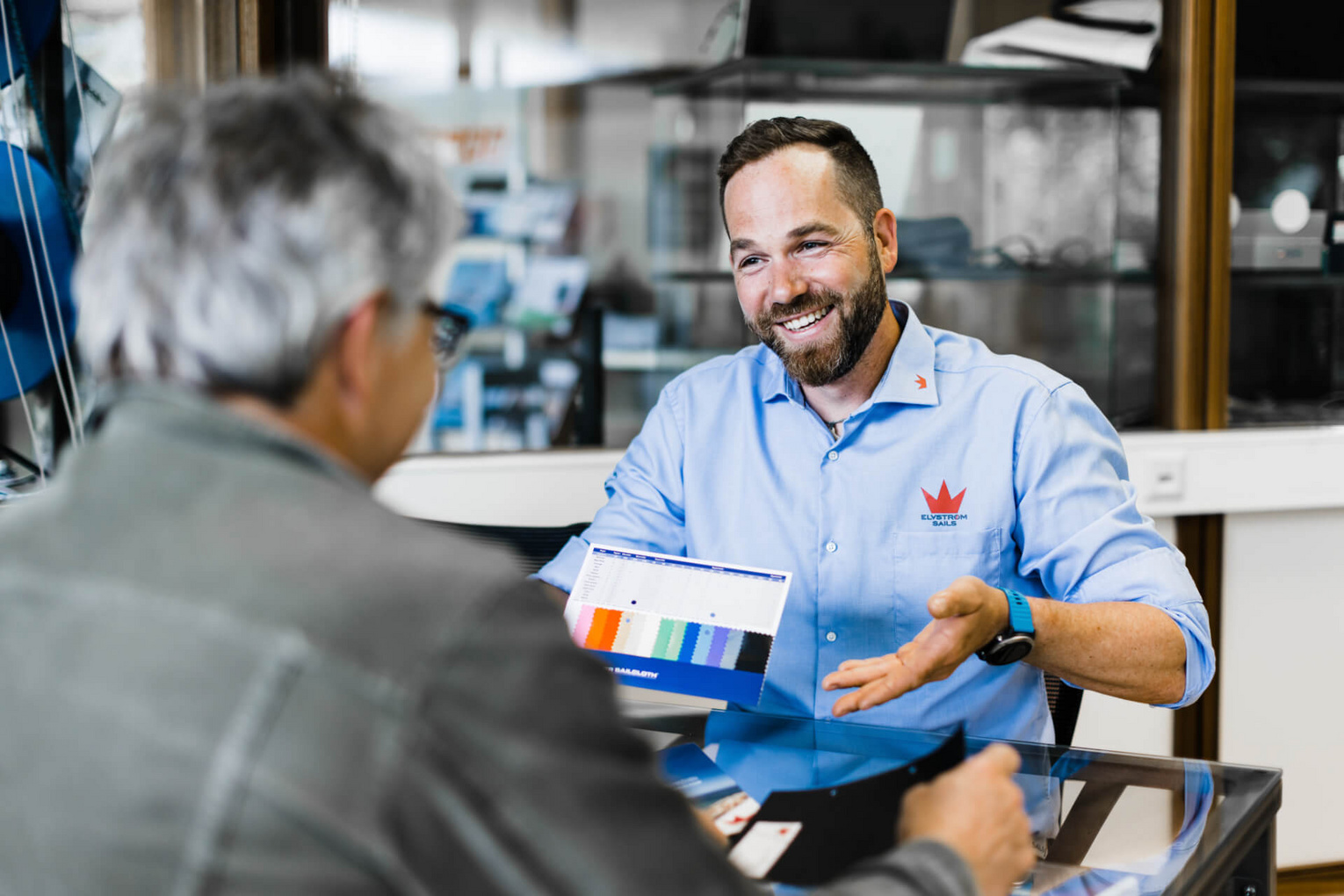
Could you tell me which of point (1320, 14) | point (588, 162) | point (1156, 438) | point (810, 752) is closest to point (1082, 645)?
point (810, 752)

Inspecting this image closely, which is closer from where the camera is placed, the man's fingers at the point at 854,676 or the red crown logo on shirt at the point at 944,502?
the man's fingers at the point at 854,676

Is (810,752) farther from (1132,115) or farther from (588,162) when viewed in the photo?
(588,162)

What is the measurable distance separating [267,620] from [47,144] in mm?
2036

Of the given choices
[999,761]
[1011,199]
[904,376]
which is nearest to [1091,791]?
[999,761]

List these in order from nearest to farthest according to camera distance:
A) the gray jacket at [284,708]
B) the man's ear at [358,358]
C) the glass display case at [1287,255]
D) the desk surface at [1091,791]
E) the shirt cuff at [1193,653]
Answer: the gray jacket at [284,708] → the man's ear at [358,358] → the desk surface at [1091,791] → the shirt cuff at [1193,653] → the glass display case at [1287,255]

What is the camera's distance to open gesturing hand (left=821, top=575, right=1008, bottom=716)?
1.21m

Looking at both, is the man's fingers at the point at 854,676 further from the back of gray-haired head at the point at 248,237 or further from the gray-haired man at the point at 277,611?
the back of gray-haired head at the point at 248,237

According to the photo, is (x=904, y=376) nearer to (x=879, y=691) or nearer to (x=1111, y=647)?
(x=1111, y=647)

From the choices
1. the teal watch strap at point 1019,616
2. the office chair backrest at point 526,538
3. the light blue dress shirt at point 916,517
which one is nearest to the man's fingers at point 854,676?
the teal watch strap at point 1019,616

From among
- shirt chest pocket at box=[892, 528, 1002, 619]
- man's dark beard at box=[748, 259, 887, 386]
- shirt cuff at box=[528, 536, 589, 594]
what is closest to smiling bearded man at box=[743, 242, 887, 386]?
man's dark beard at box=[748, 259, 887, 386]

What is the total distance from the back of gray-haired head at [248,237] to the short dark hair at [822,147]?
1107 mm

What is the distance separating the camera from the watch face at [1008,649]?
1.34m

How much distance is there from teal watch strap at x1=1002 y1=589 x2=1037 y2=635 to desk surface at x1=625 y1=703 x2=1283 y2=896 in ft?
0.44

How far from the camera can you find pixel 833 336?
5.66 feet
